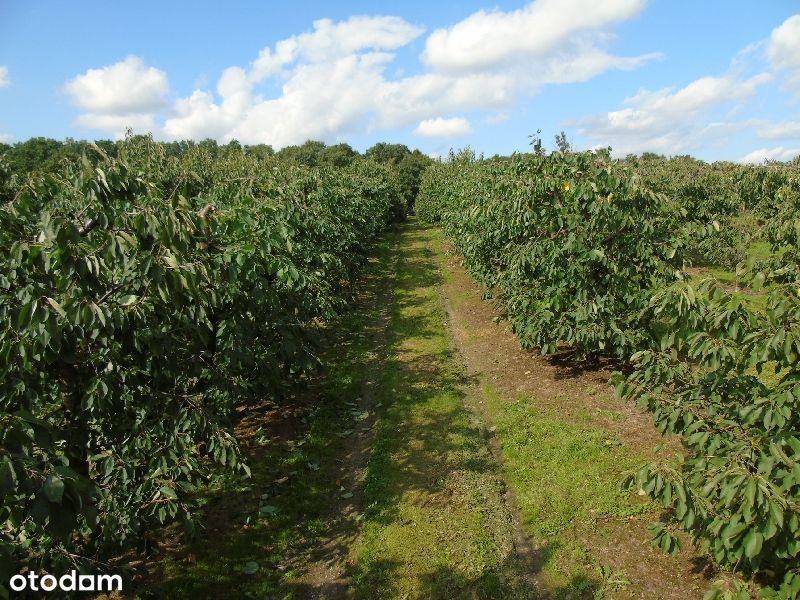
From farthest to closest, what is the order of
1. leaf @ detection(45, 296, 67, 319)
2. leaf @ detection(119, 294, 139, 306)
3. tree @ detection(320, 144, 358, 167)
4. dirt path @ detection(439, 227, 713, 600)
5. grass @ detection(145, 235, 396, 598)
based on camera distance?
tree @ detection(320, 144, 358, 167) < grass @ detection(145, 235, 396, 598) < dirt path @ detection(439, 227, 713, 600) < leaf @ detection(119, 294, 139, 306) < leaf @ detection(45, 296, 67, 319)

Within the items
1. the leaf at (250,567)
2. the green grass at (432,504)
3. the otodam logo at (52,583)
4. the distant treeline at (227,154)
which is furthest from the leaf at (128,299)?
the distant treeline at (227,154)

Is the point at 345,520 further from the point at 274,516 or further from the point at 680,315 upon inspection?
the point at 680,315

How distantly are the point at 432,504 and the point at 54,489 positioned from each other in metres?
5.62

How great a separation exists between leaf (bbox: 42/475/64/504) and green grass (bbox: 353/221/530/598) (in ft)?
14.4

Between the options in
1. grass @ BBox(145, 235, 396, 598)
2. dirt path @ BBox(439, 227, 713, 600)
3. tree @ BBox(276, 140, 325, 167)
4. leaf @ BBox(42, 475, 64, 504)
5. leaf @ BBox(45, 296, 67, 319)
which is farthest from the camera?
tree @ BBox(276, 140, 325, 167)

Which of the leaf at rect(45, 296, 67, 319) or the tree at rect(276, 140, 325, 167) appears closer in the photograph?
the leaf at rect(45, 296, 67, 319)

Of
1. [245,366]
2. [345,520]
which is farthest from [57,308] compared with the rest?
[345,520]

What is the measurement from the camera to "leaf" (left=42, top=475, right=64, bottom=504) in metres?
2.06

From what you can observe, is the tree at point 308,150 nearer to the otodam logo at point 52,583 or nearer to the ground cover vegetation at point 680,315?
the ground cover vegetation at point 680,315

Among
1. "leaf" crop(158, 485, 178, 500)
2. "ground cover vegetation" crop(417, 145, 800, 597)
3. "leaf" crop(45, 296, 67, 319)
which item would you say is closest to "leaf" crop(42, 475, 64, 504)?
"leaf" crop(45, 296, 67, 319)

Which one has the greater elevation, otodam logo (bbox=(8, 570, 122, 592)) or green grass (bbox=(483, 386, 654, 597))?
otodam logo (bbox=(8, 570, 122, 592))

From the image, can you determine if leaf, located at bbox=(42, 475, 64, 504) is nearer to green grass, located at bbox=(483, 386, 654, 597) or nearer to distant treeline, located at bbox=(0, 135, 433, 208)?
green grass, located at bbox=(483, 386, 654, 597)

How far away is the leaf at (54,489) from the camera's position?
2059mm

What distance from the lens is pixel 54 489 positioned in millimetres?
2076
